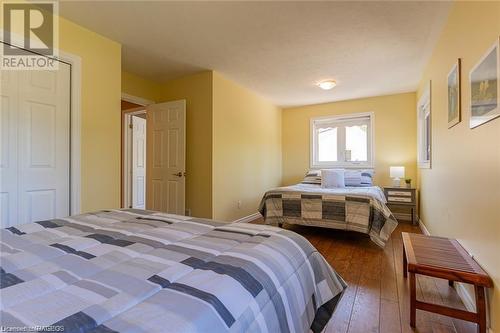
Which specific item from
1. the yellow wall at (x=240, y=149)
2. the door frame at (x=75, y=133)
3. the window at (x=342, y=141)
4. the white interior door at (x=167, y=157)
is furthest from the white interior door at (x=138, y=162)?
the window at (x=342, y=141)

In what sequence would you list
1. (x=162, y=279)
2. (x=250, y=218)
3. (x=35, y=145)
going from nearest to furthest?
(x=162, y=279)
(x=35, y=145)
(x=250, y=218)

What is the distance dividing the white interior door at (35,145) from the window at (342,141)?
4.44 m

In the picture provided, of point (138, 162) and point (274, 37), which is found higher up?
point (274, 37)

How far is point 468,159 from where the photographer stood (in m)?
1.70

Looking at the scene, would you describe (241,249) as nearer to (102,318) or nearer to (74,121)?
(102,318)

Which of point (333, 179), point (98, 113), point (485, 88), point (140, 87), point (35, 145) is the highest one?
point (140, 87)

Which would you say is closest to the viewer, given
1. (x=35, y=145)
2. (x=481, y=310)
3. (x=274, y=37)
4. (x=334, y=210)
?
(x=481, y=310)

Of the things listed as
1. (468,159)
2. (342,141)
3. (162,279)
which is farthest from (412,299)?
(342,141)

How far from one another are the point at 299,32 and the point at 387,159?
10.9 feet

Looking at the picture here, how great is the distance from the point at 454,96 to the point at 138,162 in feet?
15.6

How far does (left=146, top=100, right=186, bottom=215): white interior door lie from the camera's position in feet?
12.1

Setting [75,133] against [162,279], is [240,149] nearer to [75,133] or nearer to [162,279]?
[75,133]

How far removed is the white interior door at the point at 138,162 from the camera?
4664 millimetres

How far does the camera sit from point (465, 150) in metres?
1.76
